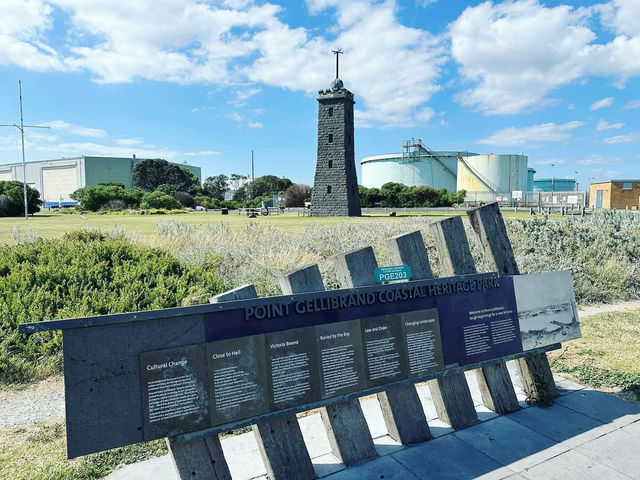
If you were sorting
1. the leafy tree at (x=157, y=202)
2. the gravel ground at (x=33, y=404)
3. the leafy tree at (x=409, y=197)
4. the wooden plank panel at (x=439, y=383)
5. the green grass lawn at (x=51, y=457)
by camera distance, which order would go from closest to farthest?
the green grass lawn at (x=51, y=457) → the wooden plank panel at (x=439, y=383) → the gravel ground at (x=33, y=404) → the leafy tree at (x=157, y=202) → the leafy tree at (x=409, y=197)

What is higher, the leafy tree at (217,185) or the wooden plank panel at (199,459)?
the leafy tree at (217,185)

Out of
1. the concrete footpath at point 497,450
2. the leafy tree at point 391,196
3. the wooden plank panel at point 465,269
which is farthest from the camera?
the leafy tree at point 391,196

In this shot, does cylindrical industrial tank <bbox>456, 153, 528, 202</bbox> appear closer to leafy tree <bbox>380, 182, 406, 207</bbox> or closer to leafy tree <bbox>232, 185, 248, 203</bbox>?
leafy tree <bbox>380, 182, 406, 207</bbox>

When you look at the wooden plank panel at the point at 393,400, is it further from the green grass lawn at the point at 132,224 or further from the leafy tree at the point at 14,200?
the leafy tree at the point at 14,200

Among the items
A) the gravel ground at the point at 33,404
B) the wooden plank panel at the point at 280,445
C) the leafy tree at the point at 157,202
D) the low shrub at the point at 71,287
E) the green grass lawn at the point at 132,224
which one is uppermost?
the leafy tree at the point at 157,202

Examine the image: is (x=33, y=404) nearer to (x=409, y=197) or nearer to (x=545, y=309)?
(x=545, y=309)

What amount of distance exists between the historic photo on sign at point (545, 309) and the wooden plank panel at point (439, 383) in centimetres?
70

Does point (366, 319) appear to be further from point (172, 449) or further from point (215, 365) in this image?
point (172, 449)

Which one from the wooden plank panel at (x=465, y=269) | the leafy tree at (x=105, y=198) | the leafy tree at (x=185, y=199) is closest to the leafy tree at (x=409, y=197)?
the leafy tree at (x=105, y=198)

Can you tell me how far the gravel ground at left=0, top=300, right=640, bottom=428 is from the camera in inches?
152

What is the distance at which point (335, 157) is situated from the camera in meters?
38.9

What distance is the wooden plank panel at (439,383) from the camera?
3283 mm

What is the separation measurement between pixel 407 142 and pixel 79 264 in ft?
245

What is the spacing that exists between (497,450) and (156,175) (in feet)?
324
